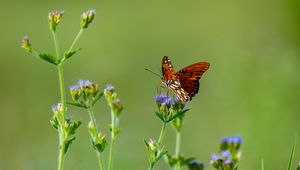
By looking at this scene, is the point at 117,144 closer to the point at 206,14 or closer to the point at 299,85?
the point at 299,85

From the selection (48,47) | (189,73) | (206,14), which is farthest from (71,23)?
(189,73)

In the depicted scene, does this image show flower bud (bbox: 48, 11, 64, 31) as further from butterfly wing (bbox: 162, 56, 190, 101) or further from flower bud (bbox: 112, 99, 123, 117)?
butterfly wing (bbox: 162, 56, 190, 101)

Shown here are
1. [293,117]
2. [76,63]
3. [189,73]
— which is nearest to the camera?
[189,73]

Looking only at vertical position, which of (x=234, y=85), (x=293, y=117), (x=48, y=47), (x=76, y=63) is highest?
(x=48, y=47)

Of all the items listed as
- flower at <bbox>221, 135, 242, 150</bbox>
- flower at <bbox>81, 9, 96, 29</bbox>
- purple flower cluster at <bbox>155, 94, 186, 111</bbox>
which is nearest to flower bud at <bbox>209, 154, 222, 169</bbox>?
flower at <bbox>221, 135, 242, 150</bbox>

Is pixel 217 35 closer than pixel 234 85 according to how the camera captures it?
No

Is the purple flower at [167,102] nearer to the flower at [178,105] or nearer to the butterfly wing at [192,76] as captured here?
the flower at [178,105]

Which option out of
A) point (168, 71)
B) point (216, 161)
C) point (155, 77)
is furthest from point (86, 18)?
point (155, 77)
